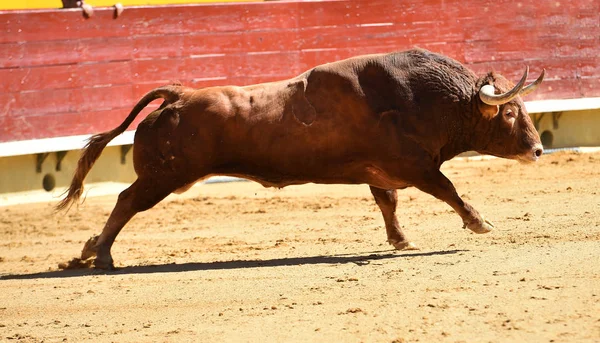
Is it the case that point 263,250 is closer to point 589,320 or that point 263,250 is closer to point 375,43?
point 589,320

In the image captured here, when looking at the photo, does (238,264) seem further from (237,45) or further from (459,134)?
(237,45)

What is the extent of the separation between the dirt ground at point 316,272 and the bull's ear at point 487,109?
79cm

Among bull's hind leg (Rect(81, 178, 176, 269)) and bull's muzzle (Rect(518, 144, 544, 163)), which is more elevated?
bull's muzzle (Rect(518, 144, 544, 163))

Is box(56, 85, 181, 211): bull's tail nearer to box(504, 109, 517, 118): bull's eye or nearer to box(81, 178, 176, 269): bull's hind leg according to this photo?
box(81, 178, 176, 269): bull's hind leg

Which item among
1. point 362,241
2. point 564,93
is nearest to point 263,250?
point 362,241

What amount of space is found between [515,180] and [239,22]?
10.8 ft

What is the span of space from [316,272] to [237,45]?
5605 millimetres

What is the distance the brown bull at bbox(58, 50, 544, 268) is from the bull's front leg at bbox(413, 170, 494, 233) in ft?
0.26

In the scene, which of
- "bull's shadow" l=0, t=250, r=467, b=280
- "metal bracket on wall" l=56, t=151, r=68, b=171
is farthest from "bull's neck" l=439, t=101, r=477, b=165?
"metal bracket on wall" l=56, t=151, r=68, b=171

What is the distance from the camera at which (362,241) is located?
772 centimetres

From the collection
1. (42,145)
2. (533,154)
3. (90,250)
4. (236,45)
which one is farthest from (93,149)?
(236,45)

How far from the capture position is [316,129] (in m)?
7.10

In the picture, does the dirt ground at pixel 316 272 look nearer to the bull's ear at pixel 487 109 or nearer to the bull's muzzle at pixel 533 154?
the bull's muzzle at pixel 533 154

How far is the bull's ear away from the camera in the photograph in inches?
283
